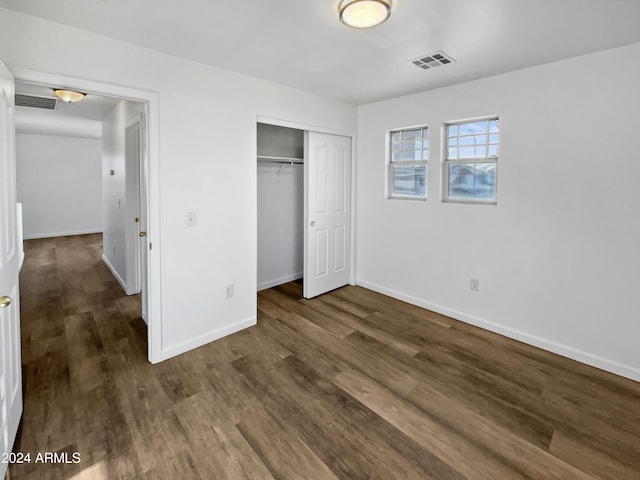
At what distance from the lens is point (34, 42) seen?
2.08 m

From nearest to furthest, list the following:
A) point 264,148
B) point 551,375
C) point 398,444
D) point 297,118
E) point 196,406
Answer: point 398,444 < point 196,406 < point 551,375 < point 297,118 < point 264,148

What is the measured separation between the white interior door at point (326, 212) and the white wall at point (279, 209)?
71cm

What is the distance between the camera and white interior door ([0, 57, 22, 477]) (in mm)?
1642

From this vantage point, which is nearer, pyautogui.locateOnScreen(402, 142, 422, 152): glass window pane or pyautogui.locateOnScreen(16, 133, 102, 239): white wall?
pyautogui.locateOnScreen(402, 142, 422, 152): glass window pane

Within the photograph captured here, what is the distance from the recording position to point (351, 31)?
2.27m

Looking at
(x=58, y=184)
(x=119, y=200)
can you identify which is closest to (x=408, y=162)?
(x=119, y=200)

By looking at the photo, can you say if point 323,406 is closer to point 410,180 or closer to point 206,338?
point 206,338

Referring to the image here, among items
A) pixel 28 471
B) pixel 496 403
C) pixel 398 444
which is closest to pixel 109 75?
pixel 28 471

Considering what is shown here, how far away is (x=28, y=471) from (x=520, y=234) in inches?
151

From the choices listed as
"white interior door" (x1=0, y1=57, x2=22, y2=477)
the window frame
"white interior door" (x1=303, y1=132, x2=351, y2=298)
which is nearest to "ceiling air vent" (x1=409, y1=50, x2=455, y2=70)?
the window frame

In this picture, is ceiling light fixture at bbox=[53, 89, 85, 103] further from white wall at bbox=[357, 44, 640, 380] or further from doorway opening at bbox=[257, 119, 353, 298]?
white wall at bbox=[357, 44, 640, 380]

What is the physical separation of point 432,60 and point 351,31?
2.87 ft

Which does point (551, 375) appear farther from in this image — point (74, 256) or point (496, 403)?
point (74, 256)

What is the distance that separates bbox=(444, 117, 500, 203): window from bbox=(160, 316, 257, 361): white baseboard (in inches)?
101
